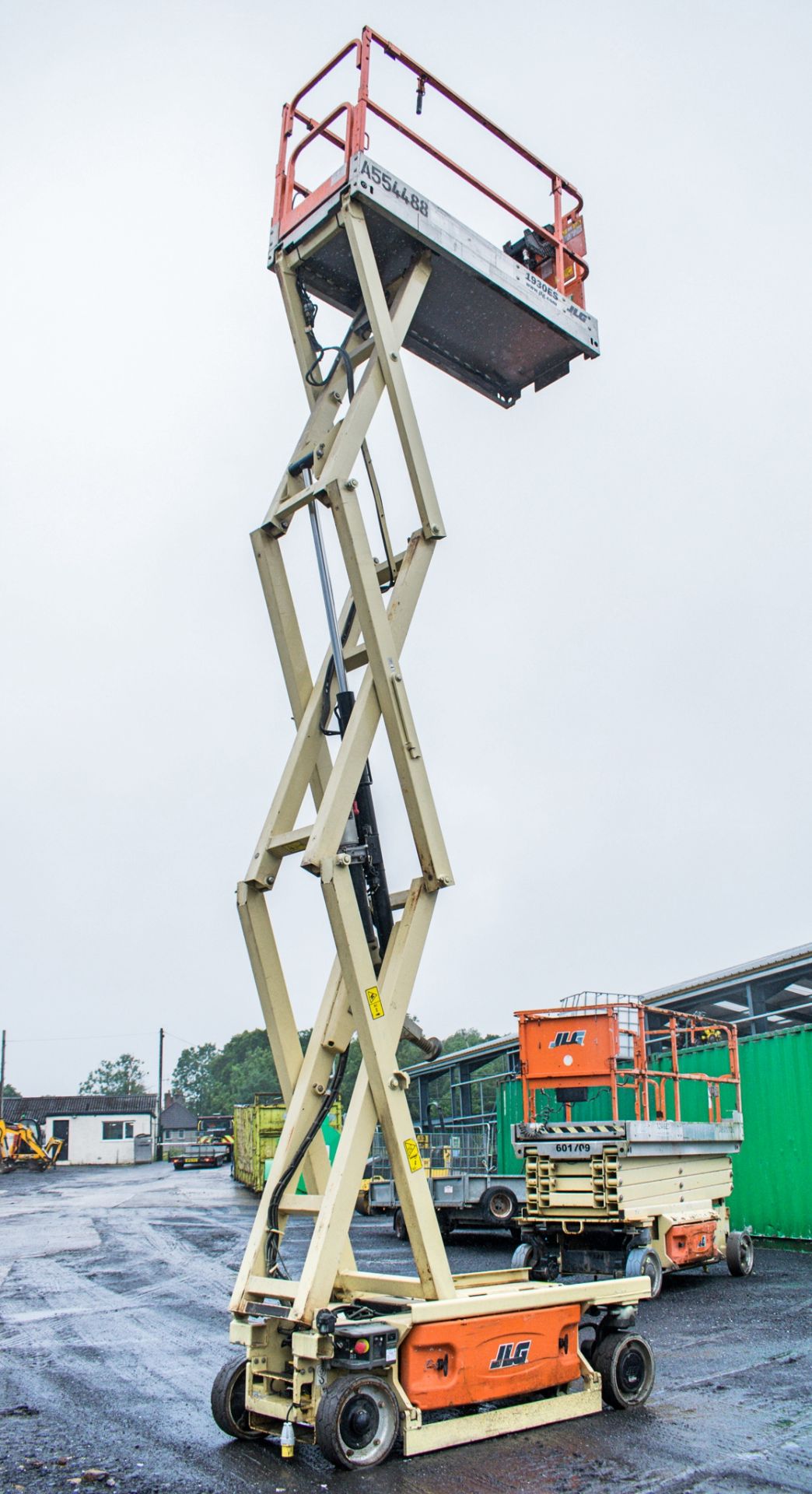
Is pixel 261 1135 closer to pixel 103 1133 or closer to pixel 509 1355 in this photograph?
pixel 509 1355

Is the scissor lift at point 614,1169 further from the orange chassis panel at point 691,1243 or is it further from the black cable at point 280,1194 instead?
the black cable at point 280,1194

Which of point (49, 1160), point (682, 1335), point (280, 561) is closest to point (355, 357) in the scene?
point (280, 561)

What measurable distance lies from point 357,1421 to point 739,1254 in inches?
358

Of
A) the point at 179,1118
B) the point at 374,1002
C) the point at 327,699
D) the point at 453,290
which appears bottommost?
the point at 179,1118

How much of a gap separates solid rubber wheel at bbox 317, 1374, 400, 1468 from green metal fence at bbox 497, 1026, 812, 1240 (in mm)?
11195

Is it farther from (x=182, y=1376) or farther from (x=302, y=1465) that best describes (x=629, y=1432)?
(x=182, y=1376)

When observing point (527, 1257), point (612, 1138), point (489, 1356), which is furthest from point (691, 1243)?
point (489, 1356)

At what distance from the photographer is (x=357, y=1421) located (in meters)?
5.09

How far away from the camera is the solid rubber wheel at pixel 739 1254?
12758mm

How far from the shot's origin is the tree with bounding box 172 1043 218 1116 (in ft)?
506

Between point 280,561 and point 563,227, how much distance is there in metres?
3.38

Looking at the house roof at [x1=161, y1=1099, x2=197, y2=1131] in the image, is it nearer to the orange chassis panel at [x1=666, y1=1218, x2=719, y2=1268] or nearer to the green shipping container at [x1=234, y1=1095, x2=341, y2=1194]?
the green shipping container at [x1=234, y1=1095, x2=341, y2=1194]

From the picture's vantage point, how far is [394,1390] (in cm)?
524

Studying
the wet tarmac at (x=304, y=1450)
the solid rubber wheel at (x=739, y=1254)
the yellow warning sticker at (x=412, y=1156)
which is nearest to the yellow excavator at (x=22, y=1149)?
the wet tarmac at (x=304, y=1450)
